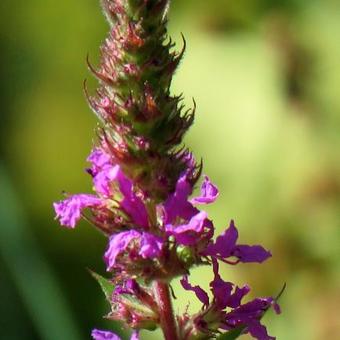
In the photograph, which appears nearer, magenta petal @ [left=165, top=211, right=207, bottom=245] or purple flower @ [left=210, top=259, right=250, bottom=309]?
magenta petal @ [left=165, top=211, right=207, bottom=245]

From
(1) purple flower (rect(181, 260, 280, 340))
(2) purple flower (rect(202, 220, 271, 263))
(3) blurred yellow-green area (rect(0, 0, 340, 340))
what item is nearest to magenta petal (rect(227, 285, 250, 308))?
(1) purple flower (rect(181, 260, 280, 340))

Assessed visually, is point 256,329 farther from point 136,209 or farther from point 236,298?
point 136,209

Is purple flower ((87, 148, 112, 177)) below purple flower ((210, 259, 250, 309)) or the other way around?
the other way around

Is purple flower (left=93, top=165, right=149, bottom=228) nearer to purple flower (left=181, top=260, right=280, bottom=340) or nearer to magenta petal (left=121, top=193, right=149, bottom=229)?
magenta petal (left=121, top=193, right=149, bottom=229)

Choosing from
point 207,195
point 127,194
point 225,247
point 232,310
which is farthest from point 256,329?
point 127,194

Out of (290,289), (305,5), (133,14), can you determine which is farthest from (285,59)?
(133,14)

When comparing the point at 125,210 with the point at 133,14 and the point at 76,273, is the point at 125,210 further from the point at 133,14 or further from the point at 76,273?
the point at 76,273
